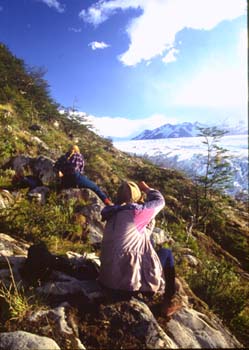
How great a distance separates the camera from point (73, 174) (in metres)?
7.82

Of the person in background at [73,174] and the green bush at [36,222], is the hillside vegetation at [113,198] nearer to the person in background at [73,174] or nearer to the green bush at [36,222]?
the green bush at [36,222]

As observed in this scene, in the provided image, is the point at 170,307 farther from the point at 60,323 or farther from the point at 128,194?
the point at 128,194

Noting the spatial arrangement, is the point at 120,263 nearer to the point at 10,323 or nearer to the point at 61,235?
the point at 10,323

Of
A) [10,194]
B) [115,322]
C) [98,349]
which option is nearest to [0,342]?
[98,349]

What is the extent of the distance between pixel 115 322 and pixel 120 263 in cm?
59

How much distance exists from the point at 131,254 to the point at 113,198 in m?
7.94

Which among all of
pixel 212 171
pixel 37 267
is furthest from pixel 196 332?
pixel 212 171

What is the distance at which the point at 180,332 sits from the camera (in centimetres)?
315

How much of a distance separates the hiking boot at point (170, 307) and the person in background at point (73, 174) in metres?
4.45

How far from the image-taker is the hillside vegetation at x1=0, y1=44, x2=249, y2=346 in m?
4.54

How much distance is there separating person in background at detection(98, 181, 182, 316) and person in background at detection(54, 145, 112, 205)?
4.33 meters

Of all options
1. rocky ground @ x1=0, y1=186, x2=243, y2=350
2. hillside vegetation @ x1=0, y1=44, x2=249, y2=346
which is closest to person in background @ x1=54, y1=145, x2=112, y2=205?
hillside vegetation @ x1=0, y1=44, x2=249, y2=346

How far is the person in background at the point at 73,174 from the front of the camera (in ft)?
25.6

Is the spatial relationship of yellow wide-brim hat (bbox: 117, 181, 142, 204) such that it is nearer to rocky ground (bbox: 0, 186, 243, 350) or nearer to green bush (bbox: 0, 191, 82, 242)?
rocky ground (bbox: 0, 186, 243, 350)
